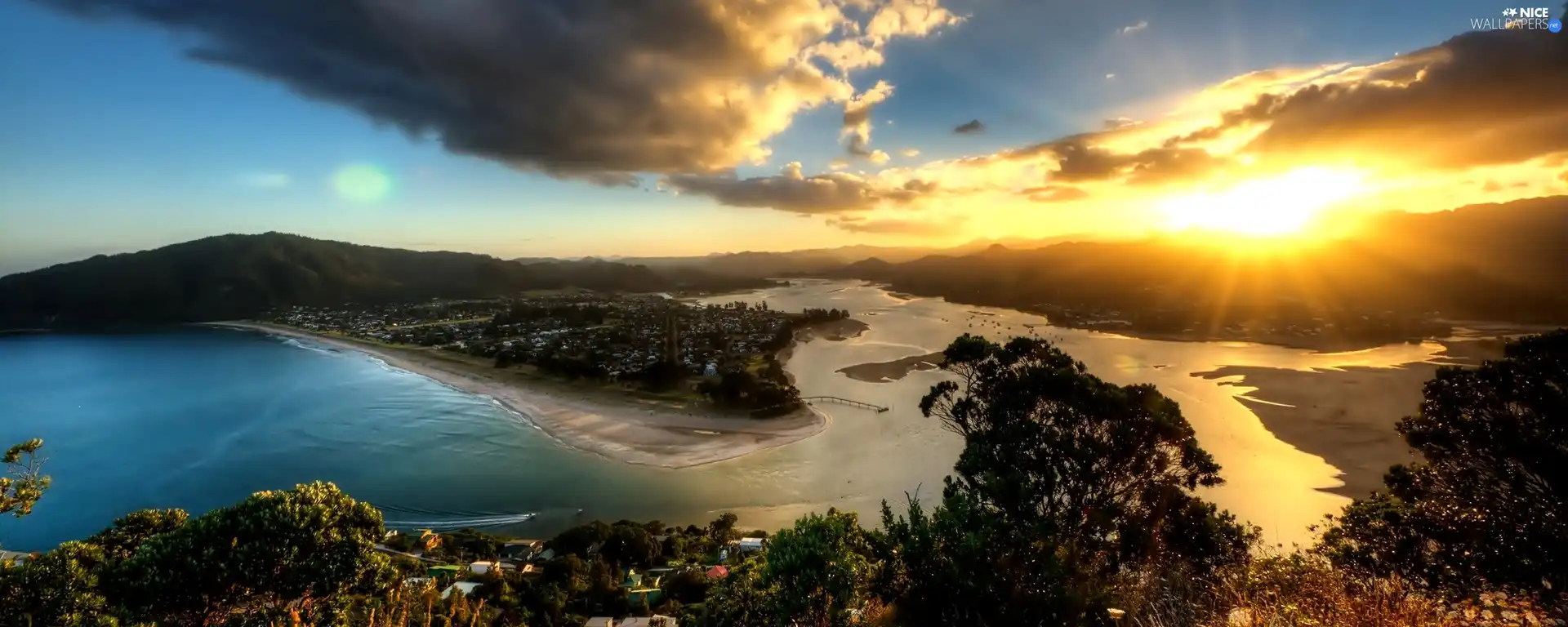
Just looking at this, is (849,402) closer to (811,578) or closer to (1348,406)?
(1348,406)

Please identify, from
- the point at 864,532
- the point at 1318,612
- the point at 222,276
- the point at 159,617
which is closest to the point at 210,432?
the point at 159,617

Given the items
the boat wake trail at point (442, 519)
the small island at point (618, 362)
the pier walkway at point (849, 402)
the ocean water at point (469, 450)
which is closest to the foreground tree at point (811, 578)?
the ocean water at point (469, 450)

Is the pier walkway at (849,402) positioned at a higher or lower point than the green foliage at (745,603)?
lower

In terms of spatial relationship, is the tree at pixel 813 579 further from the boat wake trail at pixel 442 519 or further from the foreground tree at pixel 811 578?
the boat wake trail at pixel 442 519

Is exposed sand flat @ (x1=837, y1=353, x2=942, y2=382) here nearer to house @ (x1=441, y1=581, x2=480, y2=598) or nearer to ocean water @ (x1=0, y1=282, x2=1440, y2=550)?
ocean water @ (x1=0, y1=282, x2=1440, y2=550)

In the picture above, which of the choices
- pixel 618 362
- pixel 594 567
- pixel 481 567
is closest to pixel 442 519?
pixel 481 567

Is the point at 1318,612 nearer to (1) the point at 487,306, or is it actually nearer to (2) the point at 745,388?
(2) the point at 745,388

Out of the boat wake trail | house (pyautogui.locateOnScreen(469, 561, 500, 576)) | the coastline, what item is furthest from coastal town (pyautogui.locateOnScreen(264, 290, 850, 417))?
house (pyautogui.locateOnScreen(469, 561, 500, 576))
